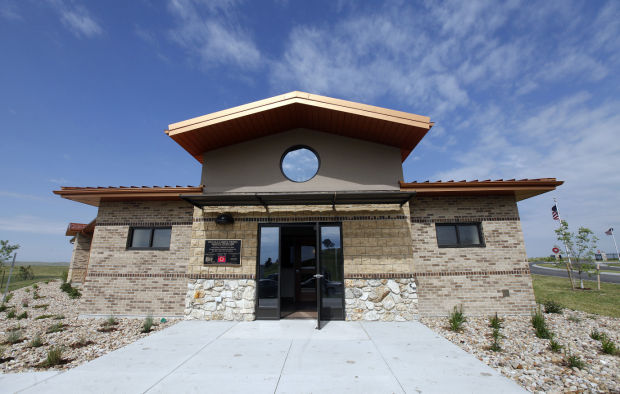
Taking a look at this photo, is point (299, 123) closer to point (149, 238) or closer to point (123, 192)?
point (123, 192)

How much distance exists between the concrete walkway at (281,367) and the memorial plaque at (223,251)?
1.95m

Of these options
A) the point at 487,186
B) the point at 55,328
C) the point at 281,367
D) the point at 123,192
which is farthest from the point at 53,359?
the point at 487,186

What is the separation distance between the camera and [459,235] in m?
7.82

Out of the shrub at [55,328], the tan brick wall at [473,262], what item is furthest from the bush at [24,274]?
the tan brick wall at [473,262]

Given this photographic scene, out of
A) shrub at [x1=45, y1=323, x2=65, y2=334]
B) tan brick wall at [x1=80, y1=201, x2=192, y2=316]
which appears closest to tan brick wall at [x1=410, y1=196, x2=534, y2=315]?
tan brick wall at [x1=80, y1=201, x2=192, y2=316]

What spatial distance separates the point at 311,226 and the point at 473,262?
4900mm

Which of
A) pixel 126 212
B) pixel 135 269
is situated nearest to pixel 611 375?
pixel 135 269

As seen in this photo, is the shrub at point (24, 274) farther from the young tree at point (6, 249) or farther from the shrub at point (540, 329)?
the shrub at point (540, 329)

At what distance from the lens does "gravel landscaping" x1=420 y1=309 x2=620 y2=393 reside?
3730mm

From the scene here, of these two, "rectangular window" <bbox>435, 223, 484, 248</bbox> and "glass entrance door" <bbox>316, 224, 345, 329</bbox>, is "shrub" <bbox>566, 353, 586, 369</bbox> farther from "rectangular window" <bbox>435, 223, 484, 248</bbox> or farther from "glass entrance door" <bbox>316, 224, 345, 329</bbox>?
"glass entrance door" <bbox>316, 224, 345, 329</bbox>

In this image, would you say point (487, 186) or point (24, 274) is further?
point (24, 274)

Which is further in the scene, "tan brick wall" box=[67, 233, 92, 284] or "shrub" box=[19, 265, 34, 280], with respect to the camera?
"shrub" box=[19, 265, 34, 280]

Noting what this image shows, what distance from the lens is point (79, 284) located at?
1622cm

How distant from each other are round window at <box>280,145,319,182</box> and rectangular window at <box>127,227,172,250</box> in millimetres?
4226
